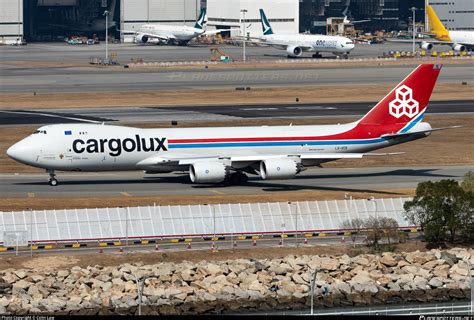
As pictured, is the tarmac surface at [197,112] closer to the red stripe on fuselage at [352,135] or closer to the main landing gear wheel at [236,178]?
the red stripe on fuselage at [352,135]

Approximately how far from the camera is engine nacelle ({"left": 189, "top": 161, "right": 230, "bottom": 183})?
7994cm

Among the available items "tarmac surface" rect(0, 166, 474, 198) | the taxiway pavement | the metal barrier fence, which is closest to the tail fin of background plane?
"tarmac surface" rect(0, 166, 474, 198)

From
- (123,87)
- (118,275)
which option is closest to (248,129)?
(118,275)

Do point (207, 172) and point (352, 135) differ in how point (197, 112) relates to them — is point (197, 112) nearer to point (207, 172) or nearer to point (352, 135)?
point (352, 135)

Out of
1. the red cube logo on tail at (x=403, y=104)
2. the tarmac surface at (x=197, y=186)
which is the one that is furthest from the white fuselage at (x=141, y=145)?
the red cube logo on tail at (x=403, y=104)

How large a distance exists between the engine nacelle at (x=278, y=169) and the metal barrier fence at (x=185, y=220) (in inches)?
455

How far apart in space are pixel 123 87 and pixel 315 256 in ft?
364

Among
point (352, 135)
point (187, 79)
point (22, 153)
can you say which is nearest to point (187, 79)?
point (187, 79)

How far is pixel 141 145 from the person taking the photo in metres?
80.7

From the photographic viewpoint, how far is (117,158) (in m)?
80.6

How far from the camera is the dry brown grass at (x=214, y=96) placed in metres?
144

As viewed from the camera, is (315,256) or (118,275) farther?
(315,256)

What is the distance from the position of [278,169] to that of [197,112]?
5131cm

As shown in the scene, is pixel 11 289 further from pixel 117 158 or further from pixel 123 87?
pixel 123 87
